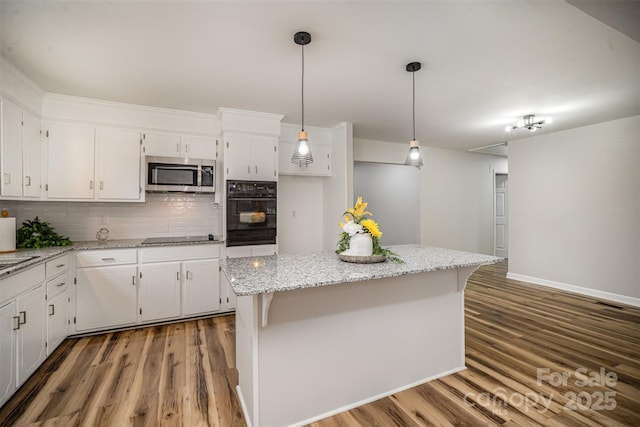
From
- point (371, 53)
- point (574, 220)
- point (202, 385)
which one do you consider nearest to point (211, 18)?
point (371, 53)

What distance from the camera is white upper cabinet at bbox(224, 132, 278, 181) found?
11.4 ft

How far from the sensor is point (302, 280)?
5.01ft

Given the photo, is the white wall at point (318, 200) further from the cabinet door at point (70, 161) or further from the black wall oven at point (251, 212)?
the cabinet door at point (70, 161)

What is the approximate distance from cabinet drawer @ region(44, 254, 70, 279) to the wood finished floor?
727 millimetres

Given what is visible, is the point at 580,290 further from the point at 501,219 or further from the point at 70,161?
the point at 70,161

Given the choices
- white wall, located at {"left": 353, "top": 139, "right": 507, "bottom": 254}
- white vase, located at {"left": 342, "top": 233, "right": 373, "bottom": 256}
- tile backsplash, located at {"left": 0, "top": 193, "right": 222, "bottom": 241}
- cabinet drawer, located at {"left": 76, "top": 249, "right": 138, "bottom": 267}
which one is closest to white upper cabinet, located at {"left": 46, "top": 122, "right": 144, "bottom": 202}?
tile backsplash, located at {"left": 0, "top": 193, "right": 222, "bottom": 241}

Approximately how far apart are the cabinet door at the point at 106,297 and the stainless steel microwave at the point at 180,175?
94cm

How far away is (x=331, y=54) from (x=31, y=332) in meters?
3.04

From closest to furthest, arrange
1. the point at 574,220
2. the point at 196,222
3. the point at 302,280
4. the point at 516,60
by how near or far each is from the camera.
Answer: the point at 302,280
the point at 516,60
the point at 196,222
the point at 574,220

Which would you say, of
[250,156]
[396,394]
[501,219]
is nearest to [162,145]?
[250,156]

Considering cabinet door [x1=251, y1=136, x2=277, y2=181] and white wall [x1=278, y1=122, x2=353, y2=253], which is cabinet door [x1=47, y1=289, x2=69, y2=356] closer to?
cabinet door [x1=251, y1=136, x2=277, y2=181]

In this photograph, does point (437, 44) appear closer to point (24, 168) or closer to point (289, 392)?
point (289, 392)

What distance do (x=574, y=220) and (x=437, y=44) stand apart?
387 centimetres

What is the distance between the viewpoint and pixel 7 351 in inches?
74.4
